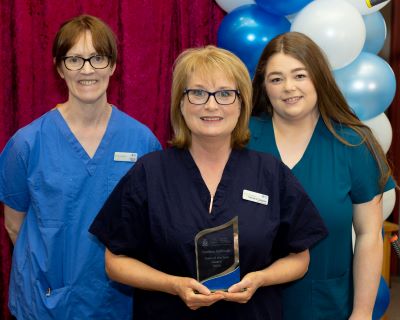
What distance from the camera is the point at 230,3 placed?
243 centimetres

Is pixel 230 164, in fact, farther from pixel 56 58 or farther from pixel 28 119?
pixel 28 119

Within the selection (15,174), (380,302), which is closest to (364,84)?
(380,302)

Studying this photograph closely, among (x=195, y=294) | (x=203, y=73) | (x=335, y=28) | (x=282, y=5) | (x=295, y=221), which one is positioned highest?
(x=282, y=5)

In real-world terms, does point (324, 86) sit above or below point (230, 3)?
below

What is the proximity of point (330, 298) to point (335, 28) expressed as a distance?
107 centimetres

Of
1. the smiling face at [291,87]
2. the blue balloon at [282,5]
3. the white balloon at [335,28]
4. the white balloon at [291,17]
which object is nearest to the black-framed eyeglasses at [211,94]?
the smiling face at [291,87]

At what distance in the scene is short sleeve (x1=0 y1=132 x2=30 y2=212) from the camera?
171 cm

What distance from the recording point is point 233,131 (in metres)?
1.49

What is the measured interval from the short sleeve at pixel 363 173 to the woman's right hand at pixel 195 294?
662 mm

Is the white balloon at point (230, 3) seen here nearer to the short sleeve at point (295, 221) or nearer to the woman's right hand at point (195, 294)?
the short sleeve at point (295, 221)

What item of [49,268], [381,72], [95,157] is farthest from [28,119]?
[381,72]

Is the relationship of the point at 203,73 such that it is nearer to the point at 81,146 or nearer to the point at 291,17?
the point at 81,146

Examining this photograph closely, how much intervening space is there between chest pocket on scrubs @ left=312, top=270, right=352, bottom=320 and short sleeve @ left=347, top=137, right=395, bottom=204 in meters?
0.27

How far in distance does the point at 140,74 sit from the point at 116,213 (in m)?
1.21
